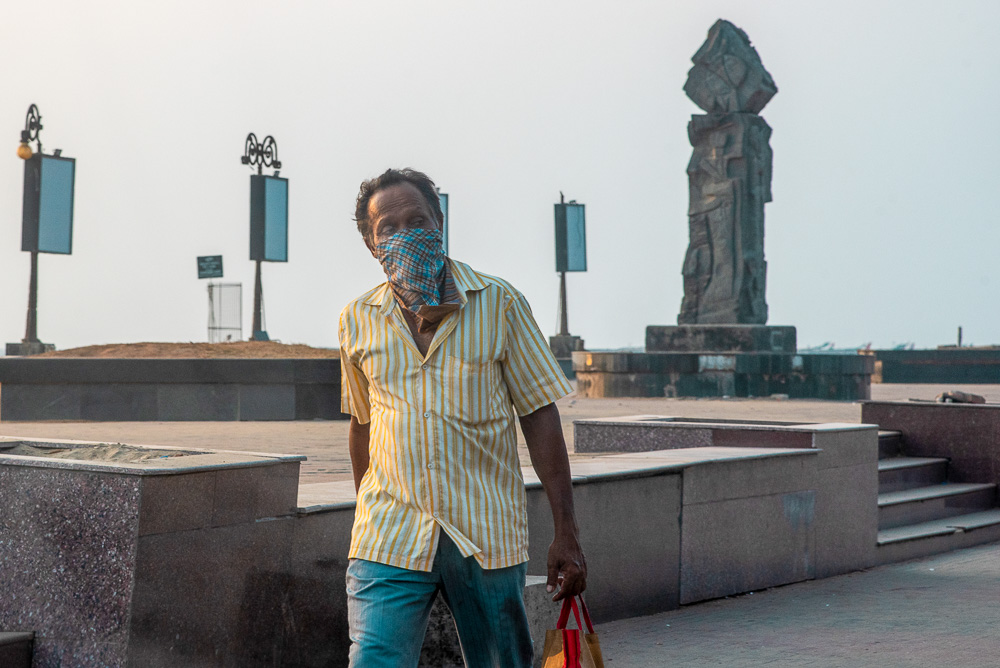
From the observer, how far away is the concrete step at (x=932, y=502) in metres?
8.60

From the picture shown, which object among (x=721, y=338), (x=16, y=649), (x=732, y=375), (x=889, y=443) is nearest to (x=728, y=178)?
(x=721, y=338)

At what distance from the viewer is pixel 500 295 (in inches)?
102

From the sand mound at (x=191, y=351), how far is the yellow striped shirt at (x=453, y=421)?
1174 centimetres

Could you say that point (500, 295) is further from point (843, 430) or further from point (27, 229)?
point (27, 229)

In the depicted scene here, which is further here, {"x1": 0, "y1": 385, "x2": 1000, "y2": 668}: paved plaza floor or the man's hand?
{"x1": 0, "y1": 385, "x2": 1000, "y2": 668}: paved plaza floor

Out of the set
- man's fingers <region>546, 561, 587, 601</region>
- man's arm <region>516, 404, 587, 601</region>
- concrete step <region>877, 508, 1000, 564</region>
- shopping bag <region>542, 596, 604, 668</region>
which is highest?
man's arm <region>516, 404, 587, 601</region>

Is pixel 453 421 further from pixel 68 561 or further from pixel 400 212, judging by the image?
pixel 68 561

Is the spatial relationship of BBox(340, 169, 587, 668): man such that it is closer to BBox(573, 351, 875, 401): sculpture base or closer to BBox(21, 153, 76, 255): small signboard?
BBox(573, 351, 875, 401): sculpture base

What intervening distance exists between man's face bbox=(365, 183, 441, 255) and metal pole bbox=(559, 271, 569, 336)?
33.6 m

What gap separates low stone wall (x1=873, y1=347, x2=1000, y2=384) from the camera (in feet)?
105

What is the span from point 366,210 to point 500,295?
0.40 metres

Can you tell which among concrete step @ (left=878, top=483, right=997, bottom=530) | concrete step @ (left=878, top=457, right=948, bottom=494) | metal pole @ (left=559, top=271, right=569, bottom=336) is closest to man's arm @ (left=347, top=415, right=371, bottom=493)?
concrete step @ (left=878, top=483, right=997, bottom=530)

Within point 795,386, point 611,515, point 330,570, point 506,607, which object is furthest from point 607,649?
point 795,386

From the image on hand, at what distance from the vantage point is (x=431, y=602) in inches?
98.4
